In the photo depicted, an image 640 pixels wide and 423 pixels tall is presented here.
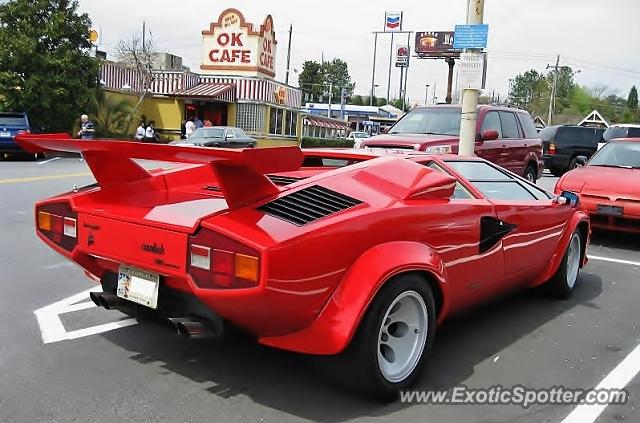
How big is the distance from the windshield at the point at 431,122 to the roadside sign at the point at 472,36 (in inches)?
45.6

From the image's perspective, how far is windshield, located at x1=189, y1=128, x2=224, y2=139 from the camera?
19530 mm

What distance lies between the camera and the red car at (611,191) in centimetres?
746

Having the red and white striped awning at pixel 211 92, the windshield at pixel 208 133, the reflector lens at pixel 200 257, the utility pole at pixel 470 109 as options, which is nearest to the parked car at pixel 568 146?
the utility pole at pixel 470 109

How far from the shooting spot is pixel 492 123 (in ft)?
34.1

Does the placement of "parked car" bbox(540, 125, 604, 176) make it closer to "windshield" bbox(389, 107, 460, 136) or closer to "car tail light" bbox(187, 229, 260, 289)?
"windshield" bbox(389, 107, 460, 136)

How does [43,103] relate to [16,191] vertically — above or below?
above

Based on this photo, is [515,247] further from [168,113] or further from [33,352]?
[168,113]

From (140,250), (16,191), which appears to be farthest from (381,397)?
(16,191)

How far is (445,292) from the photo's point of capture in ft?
11.6

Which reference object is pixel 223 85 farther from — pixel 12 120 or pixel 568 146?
pixel 568 146

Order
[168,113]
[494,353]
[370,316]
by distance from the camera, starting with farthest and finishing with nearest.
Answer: [168,113]
[494,353]
[370,316]

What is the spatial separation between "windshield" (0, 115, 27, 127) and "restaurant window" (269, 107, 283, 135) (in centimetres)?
1725

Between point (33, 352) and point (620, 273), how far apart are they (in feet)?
→ 18.9

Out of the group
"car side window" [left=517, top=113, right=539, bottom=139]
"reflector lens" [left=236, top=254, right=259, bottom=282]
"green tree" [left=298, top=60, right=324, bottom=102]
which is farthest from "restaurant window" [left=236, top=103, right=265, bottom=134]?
"green tree" [left=298, top=60, right=324, bottom=102]
